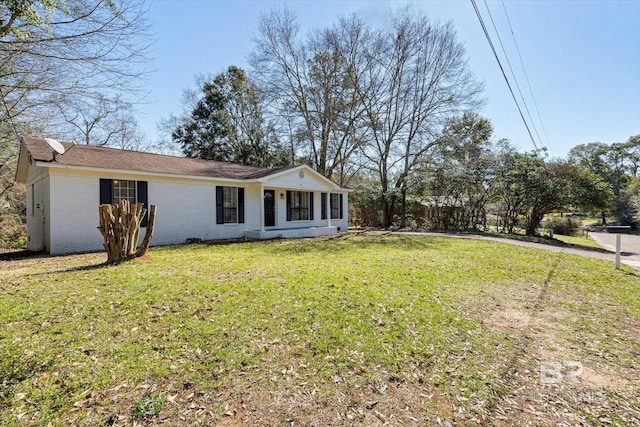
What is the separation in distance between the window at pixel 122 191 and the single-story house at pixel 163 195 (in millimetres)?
27

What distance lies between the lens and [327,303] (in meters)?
4.64

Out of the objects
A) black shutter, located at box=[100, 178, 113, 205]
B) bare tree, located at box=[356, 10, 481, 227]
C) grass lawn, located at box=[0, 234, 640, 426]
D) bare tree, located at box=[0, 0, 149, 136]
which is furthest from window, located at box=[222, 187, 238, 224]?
bare tree, located at box=[356, 10, 481, 227]

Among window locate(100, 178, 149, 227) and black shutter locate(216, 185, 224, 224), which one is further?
black shutter locate(216, 185, 224, 224)

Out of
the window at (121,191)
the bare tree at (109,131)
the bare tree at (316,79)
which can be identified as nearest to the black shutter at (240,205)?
the window at (121,191)

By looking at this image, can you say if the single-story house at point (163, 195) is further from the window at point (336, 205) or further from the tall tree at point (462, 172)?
the tall tree at point (462, 172)

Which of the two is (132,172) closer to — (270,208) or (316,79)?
(270,208)

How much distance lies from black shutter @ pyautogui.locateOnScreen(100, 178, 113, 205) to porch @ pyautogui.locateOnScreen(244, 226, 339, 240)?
5.22 m

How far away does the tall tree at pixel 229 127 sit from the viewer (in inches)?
987

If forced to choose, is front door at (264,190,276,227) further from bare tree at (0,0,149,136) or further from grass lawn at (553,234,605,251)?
grass lawn at (553,234,605,251)

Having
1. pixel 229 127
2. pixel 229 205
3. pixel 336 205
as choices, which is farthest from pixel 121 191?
pixel 229 127

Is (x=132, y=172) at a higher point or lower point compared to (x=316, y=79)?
lower

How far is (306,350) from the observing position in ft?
11.1

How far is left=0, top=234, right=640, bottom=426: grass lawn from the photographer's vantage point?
2.51m

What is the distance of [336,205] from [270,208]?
450 cm
